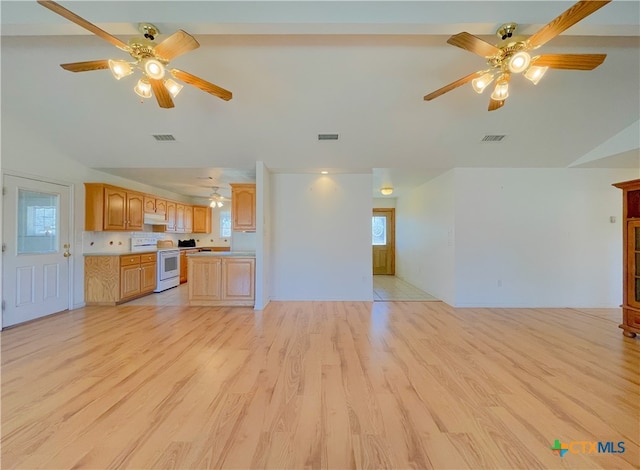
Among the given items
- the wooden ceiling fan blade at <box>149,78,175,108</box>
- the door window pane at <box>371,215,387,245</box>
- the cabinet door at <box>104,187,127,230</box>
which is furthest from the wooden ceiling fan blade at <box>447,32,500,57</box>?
the door window pane at <box>371,215,387,245</box>

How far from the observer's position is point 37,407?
74.1 inches

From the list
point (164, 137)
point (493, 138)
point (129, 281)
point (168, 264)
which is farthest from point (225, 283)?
point (493, 138)

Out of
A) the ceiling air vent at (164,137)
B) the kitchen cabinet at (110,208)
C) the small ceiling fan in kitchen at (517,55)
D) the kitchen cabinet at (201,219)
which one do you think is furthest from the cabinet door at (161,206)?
the small ceiling fan in kitchen at (517,55)

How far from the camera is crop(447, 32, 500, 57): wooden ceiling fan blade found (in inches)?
73.7

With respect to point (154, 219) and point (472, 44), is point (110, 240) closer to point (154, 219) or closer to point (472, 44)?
point (154, 219)

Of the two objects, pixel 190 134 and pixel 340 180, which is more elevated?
pixel 190 134

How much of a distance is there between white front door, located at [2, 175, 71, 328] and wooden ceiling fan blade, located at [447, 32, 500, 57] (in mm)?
5413

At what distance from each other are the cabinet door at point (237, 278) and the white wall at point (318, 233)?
56 cm

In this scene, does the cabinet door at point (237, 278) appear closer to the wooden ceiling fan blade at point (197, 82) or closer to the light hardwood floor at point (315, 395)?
the light hardwood floor at point (315, 395)

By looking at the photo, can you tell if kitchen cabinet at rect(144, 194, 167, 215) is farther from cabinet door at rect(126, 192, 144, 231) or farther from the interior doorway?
the interior doorway

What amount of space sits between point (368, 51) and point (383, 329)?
323 cm

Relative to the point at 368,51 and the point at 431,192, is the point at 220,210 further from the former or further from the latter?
the point at 368,51

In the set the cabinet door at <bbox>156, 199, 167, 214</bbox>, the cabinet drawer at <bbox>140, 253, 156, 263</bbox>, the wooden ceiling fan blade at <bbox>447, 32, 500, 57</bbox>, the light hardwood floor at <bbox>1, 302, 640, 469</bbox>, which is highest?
the wooden ceiling fan blade at <bbox>447, 32, 500, 57</bbox>

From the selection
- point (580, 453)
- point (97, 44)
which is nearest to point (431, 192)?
point (580, 453)
